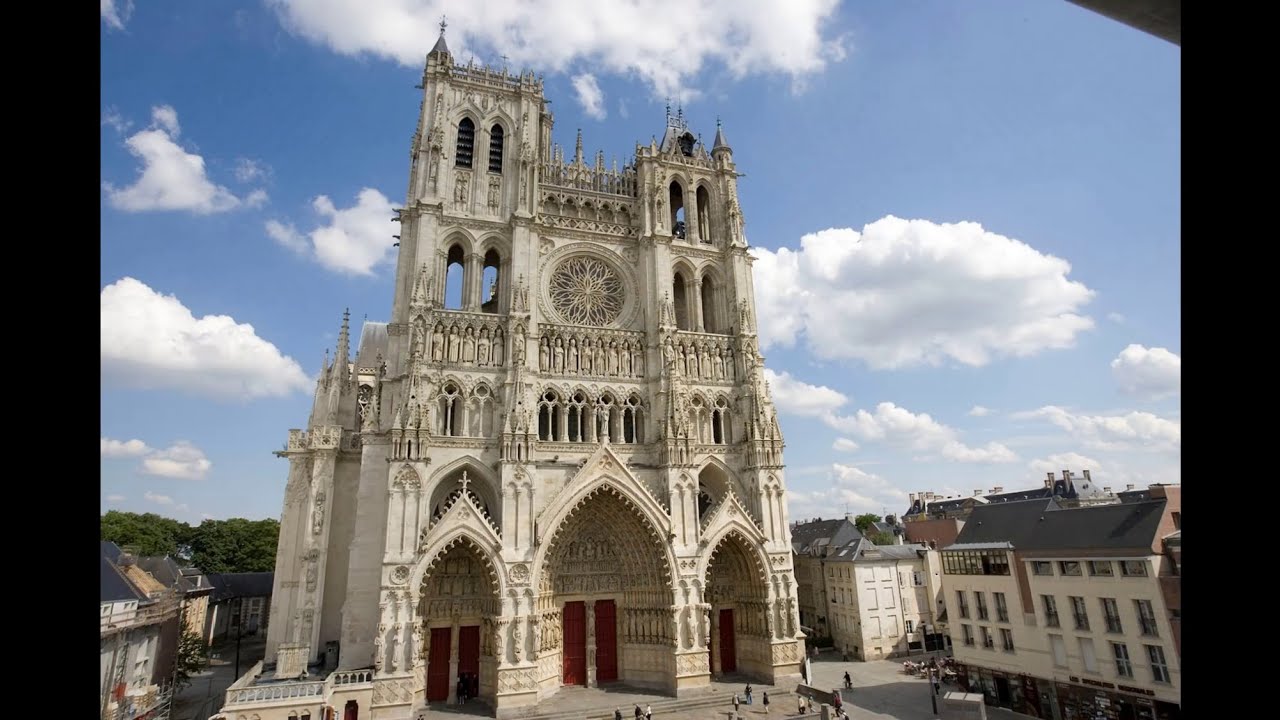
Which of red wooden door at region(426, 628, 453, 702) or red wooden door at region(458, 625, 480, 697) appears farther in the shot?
red wooden door at region(458, 625, 480, 697)

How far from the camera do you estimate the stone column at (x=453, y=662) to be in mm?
25656

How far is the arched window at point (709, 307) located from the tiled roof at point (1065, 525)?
16080 millimetres

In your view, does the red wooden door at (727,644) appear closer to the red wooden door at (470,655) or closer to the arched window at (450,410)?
the red wooden door at (470,655)

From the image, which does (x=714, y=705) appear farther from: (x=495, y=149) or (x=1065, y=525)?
(x=495, y=149)

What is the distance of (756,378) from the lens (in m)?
32.4

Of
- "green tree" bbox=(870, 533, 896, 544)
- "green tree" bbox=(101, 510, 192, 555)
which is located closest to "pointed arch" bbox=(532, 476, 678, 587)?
"green tree" bbox=(101, 510, 192, 555)

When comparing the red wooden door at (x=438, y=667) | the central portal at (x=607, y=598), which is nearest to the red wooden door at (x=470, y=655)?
the red wooden door at (x=438, y=667)

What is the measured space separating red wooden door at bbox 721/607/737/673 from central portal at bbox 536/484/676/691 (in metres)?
4.01

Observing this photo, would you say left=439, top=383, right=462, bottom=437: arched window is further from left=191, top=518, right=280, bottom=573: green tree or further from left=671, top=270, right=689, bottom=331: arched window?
left=191, top=518, right=280, bottom=573: green tree

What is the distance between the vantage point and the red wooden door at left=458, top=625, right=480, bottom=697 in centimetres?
2602
